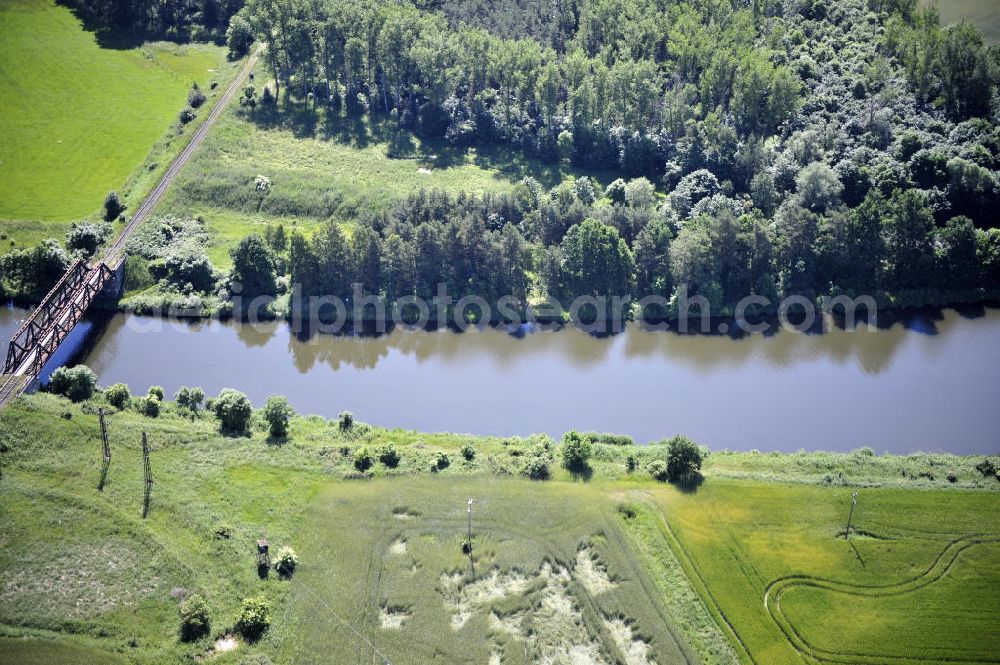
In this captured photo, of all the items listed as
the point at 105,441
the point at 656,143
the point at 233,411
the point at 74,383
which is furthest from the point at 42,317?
the point at 656,143

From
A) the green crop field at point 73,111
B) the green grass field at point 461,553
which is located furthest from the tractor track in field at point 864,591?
the green crop field at point 73,111

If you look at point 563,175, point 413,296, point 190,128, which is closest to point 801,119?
point 563,175

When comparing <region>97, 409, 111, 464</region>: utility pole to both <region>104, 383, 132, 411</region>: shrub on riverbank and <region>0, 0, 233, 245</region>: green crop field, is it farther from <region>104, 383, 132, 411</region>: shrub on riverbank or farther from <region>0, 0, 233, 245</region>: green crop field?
<region>0, 0, 233, 245</region>: green crop field

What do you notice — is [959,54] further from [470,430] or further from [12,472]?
[12,472]

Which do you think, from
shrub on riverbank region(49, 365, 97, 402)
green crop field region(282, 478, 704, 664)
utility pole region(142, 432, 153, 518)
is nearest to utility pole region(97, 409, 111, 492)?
utility pole region(142, 432, 153, 518)

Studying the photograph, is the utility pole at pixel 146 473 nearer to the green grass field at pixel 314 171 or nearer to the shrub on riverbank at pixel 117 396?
the shrub on riverbank at pixel 117 396

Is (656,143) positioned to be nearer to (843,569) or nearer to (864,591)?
(843,569)
